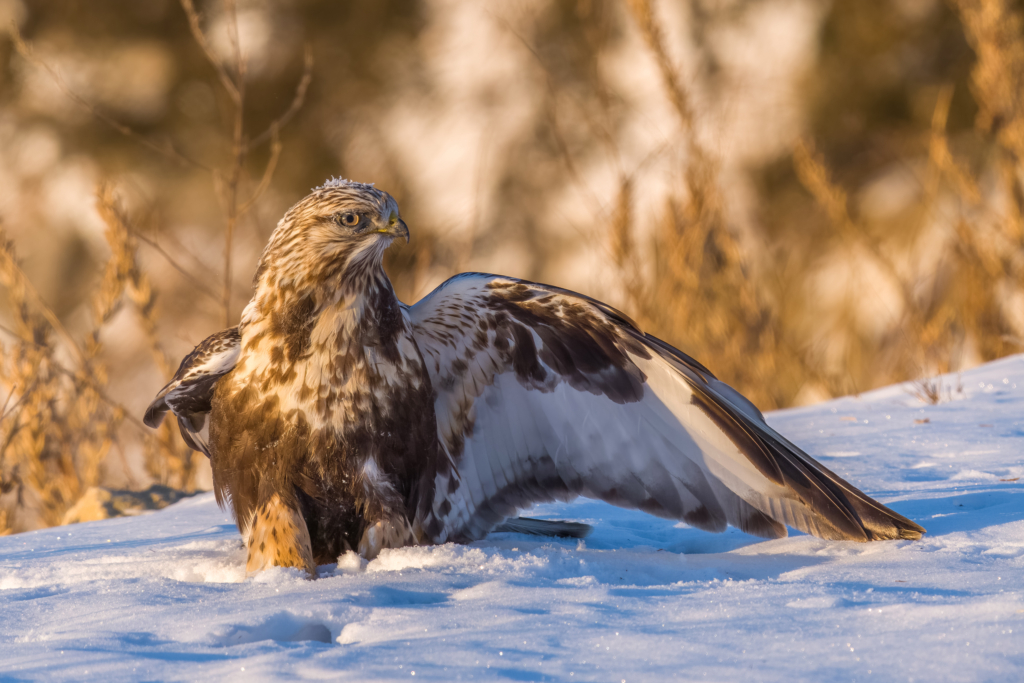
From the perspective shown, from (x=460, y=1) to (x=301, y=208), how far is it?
9.14 metres

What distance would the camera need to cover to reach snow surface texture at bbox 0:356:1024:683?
1.50 metres

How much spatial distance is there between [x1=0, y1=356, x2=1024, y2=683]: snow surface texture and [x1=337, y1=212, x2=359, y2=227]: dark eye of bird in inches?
32.9

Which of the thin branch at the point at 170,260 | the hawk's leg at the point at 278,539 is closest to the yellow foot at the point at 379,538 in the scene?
the hawk's leg at the point at 278,539

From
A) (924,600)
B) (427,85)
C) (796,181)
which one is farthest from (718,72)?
(924,600)

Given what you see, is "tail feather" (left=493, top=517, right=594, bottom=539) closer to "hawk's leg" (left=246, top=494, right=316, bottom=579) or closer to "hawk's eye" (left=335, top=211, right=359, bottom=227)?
"hawk's leg" (left=246, top=494, right=316, bottom=579)

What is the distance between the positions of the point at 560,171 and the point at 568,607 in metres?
8.29

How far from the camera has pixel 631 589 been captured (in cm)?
194

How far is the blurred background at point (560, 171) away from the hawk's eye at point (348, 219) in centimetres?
294

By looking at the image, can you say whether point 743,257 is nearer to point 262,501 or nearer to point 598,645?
point 262,501

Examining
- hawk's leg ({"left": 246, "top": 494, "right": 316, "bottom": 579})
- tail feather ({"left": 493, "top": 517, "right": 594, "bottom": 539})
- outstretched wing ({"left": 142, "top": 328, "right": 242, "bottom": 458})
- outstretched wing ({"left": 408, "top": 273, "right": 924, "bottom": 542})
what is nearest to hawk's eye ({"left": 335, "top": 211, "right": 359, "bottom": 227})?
outstretched wing ({"left": 408, "top": 273, "right": 924, "bottom": 542})

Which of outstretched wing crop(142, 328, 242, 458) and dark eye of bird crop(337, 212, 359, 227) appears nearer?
dark eye of bird crop(337, 212, 359, 227)

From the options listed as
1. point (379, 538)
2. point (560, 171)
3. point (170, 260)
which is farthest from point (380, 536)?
point (560, 171)

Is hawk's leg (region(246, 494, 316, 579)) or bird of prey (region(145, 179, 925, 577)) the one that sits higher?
bird of prey (region(145, 179, 925, 577))

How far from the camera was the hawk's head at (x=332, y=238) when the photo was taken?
2.33 metres
